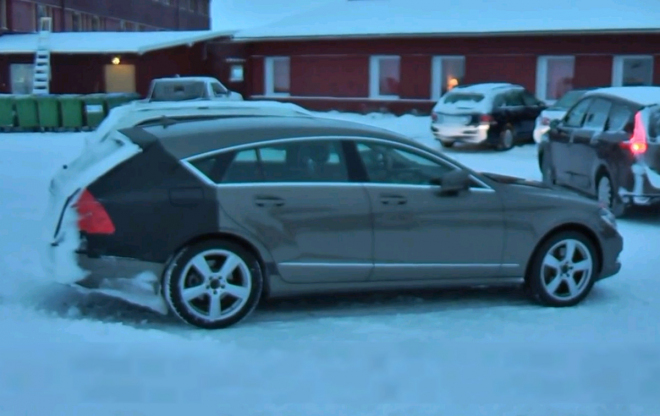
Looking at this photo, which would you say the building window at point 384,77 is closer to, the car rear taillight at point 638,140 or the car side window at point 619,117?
the car side window at point 619,117

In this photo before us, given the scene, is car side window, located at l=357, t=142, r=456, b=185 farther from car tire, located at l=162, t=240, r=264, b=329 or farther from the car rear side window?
car tire, located at l=162, t=240, r=264, b=329

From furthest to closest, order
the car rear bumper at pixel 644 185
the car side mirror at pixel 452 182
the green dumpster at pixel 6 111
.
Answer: the green dumpster at pixel 6 111
the car rear bumper at pixel 644 185
the car side mirror at pixel 452 182

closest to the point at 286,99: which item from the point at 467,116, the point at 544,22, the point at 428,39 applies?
the point at 428,39

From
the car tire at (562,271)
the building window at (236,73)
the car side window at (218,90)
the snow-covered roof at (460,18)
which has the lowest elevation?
the car tire at (562,271)

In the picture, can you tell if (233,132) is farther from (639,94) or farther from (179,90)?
(179,90)

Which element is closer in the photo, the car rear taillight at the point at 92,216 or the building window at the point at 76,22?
the car rear taillight at the point at 92,216

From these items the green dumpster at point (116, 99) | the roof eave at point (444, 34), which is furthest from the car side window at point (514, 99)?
the green dumpster at point (116, 99)

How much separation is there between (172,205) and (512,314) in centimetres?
271

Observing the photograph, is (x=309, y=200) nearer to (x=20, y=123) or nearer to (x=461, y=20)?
(x=20, y=123)

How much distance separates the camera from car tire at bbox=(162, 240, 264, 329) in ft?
22.4

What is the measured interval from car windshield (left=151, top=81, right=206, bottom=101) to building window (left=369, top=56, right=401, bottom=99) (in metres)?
8.93

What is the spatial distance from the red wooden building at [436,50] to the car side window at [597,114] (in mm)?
15674

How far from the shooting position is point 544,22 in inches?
1176

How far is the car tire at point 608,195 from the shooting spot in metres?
11.8
